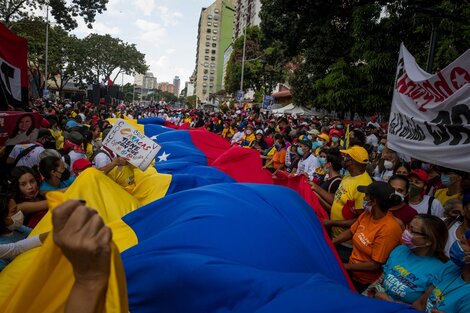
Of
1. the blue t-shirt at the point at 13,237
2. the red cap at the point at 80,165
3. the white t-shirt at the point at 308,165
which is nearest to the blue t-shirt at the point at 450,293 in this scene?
the blue t-shirt at the point at 13,237

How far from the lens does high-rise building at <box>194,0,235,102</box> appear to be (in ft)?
339

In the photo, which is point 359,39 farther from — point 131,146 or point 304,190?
point 131,146

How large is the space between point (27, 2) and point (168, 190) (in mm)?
18272

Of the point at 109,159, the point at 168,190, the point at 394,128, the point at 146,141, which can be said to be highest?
the point at 394,128

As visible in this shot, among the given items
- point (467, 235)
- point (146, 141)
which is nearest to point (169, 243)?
point (467, 235)

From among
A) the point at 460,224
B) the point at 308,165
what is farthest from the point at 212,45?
the point at 460,224

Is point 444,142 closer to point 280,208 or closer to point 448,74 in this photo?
point 448,74

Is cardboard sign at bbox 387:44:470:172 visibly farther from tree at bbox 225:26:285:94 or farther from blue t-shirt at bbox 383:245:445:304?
tree at bbox 225:26:285:94

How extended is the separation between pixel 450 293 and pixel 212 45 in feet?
385

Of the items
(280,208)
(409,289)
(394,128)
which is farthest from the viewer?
(394,128)

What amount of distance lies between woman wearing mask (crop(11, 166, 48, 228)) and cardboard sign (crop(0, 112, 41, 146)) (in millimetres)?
572

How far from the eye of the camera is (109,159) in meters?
5.50

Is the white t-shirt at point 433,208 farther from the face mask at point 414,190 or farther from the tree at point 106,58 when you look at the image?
the tree at point 106,58

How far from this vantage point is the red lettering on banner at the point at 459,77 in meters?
4.16
